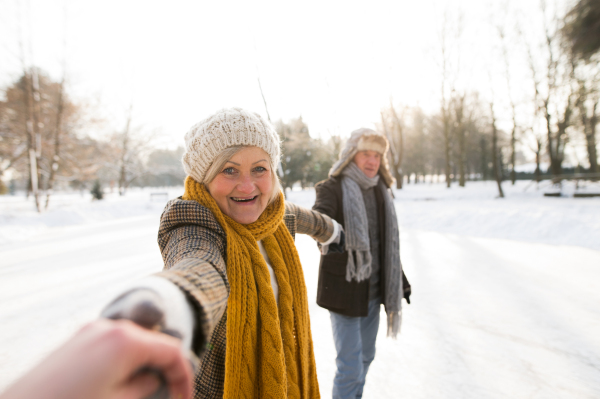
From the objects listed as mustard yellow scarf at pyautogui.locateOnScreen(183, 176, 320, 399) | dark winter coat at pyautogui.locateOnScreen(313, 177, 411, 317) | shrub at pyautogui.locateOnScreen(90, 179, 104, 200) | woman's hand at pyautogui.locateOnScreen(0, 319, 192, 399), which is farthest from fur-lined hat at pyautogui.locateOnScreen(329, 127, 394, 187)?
shrub at pyautogui.locateOnScreen(90, 179, 104, 200)

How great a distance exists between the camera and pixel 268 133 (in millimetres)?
1209

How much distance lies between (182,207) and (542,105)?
2249 cm

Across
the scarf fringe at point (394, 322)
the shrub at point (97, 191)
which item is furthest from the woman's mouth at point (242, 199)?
the shrub at point (97, 191)

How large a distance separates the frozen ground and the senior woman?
1.52m

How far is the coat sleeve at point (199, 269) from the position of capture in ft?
1.81

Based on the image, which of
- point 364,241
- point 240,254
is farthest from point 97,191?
point 240,254

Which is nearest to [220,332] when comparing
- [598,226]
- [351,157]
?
[351,157]

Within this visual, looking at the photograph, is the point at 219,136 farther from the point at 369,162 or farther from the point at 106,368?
the point at 369,162

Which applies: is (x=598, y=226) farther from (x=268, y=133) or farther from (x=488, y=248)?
(x=268, y=133)

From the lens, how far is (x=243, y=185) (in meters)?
1.12

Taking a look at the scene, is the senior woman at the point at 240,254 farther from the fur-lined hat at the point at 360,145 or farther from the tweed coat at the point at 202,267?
the fur-lined hat at the point at 360,145

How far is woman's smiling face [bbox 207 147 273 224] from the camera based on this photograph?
1.11 metres

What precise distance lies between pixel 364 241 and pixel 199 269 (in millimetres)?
1672

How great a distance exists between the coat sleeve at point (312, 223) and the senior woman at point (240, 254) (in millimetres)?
338
